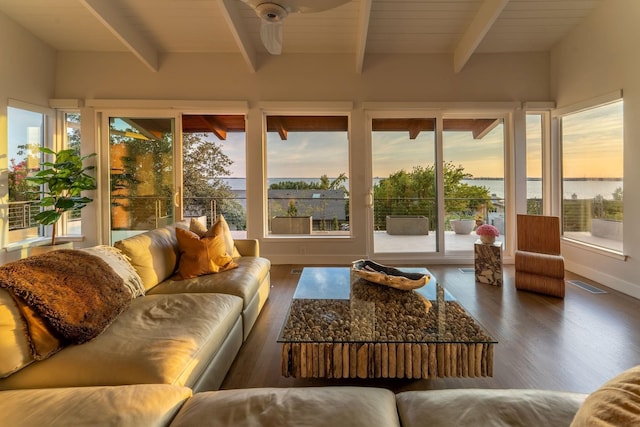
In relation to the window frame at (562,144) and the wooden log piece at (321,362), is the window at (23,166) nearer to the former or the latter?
the wooden log piece at (321,362)

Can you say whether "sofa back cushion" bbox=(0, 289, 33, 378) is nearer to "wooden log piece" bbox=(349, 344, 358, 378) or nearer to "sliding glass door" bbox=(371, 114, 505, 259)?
"wooden log piece" bbox=(349, 344, 358, 378)

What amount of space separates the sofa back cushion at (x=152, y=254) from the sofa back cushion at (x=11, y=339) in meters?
0.92

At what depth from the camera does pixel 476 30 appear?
3.91m

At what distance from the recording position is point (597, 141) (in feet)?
13.0

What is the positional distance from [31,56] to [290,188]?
390 cm

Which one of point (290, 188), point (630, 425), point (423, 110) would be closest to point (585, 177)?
point (423, 110)

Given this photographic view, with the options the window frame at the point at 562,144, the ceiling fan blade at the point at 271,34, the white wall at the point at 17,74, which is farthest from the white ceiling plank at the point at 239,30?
the window frame at the point at 562,144

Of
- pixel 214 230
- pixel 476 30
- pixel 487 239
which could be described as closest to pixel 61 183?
pixel 214 230

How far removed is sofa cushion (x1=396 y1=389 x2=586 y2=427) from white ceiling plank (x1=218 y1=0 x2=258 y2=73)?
3.89 metres

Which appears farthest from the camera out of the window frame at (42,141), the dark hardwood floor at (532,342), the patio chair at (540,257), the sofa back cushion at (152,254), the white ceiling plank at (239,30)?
the window frame at (42,141)

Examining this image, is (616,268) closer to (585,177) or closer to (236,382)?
(585,177)

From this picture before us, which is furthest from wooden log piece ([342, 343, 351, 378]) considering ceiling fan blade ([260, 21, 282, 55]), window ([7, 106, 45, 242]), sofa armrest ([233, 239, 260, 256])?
window ([7, 106, 45, 242])

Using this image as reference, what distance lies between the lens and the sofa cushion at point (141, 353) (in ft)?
4.16

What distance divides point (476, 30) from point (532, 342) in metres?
3.64
